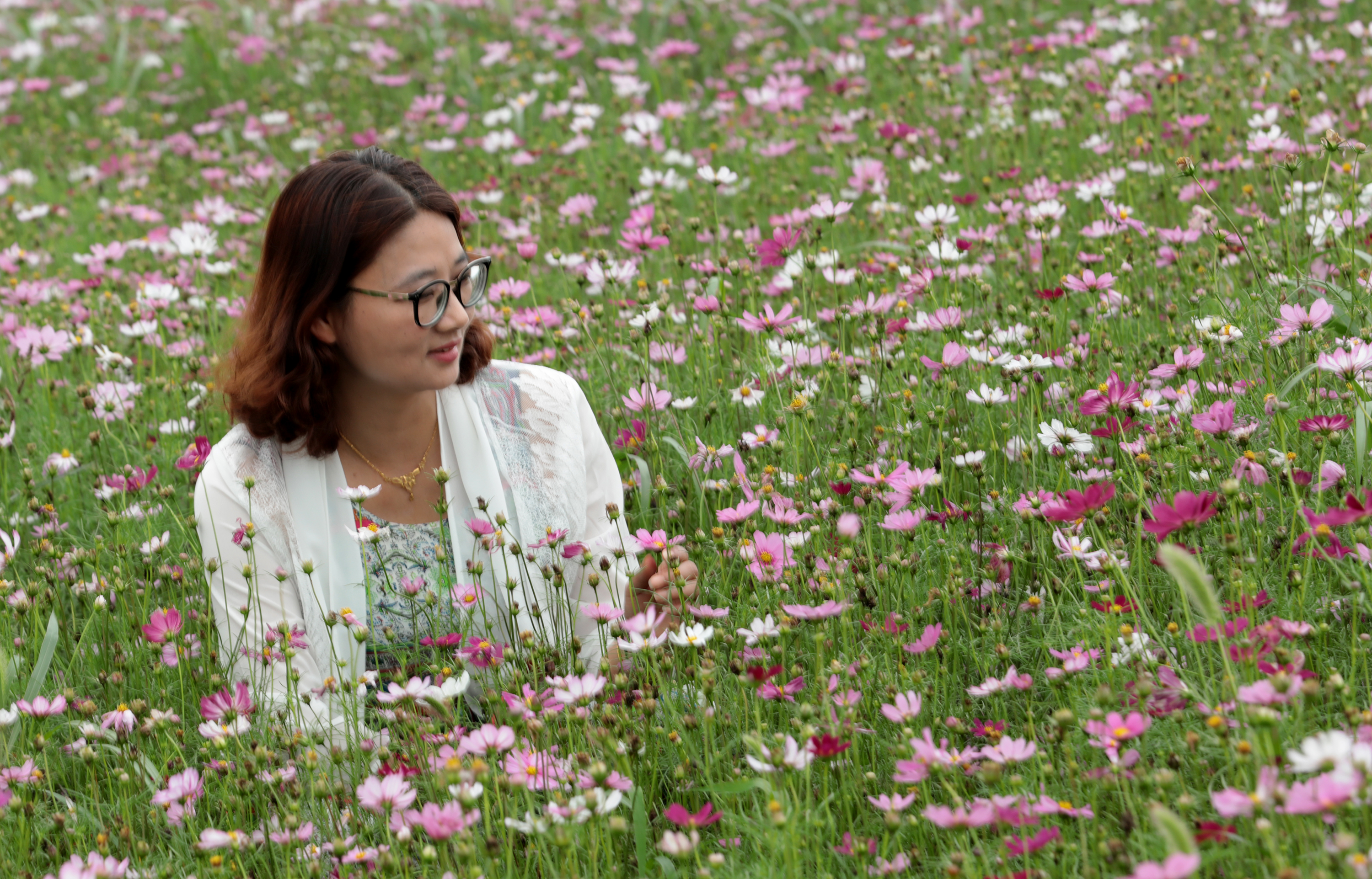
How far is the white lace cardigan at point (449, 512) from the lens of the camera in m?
2.24

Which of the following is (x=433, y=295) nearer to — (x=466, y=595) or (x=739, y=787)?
(x=466, y=595)

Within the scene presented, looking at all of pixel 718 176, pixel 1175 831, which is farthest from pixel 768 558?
pixel 718 176

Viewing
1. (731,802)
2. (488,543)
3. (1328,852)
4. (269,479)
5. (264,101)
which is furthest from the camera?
(264,101)

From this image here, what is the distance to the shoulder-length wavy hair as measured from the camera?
2203 mm

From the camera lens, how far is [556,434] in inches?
97.3

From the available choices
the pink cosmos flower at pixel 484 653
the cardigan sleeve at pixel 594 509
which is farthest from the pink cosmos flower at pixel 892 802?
the cardigan sleeve at pixel 594 509

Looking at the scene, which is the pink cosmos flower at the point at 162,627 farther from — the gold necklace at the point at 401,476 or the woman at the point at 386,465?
the gold necklace at the point at 401,476

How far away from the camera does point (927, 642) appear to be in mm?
1793

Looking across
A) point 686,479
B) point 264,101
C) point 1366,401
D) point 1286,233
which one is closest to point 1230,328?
point 1366,401

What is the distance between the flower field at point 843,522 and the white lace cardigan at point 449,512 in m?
0.06

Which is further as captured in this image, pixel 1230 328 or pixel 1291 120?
pixel 1291 120

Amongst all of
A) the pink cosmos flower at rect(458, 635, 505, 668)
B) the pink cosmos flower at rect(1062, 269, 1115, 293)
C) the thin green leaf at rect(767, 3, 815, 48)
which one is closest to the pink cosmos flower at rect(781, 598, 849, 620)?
the pink cosmos flower at rect(458, 635, 505, 668)

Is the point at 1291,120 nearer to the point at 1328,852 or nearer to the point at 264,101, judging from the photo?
the point at 1328,852

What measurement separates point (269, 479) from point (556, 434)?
533mm
